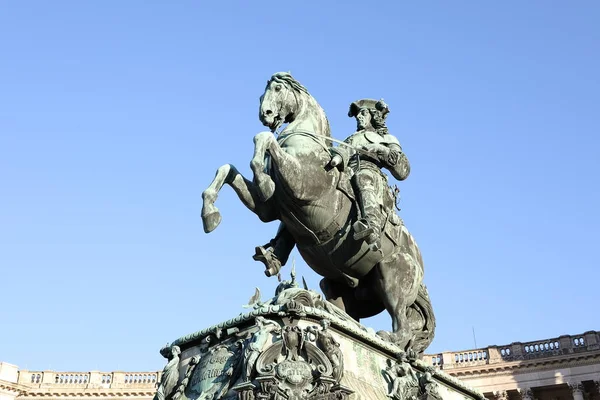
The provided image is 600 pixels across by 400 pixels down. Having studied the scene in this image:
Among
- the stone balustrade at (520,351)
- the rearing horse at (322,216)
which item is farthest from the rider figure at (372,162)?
the stone balustrade at (520,351)

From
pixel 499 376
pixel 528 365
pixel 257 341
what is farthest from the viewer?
pixel 499 376

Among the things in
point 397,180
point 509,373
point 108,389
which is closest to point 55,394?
point 108,389

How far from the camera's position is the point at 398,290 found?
9.56 metres

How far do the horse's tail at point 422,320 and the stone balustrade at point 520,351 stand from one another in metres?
41.4

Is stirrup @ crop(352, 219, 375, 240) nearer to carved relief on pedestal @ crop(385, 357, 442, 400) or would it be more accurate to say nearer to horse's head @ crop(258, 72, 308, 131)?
carved relief on pedestal @ crop(385, 357, 442, 400)

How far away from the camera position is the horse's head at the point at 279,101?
30.4 ft

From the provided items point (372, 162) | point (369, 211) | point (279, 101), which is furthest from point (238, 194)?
point (372, 162)

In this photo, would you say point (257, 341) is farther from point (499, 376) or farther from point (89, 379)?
point (89, 379)

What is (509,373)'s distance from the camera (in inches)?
2014

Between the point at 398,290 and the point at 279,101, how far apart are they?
2.39m

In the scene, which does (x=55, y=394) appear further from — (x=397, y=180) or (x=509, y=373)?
(x=397, y=180)

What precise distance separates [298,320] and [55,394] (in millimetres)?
49520

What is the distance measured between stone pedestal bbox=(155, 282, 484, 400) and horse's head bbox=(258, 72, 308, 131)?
6.14 feet

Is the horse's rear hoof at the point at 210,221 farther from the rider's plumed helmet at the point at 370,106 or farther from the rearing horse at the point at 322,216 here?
the rider's plumed helmet at the point at 370,106
